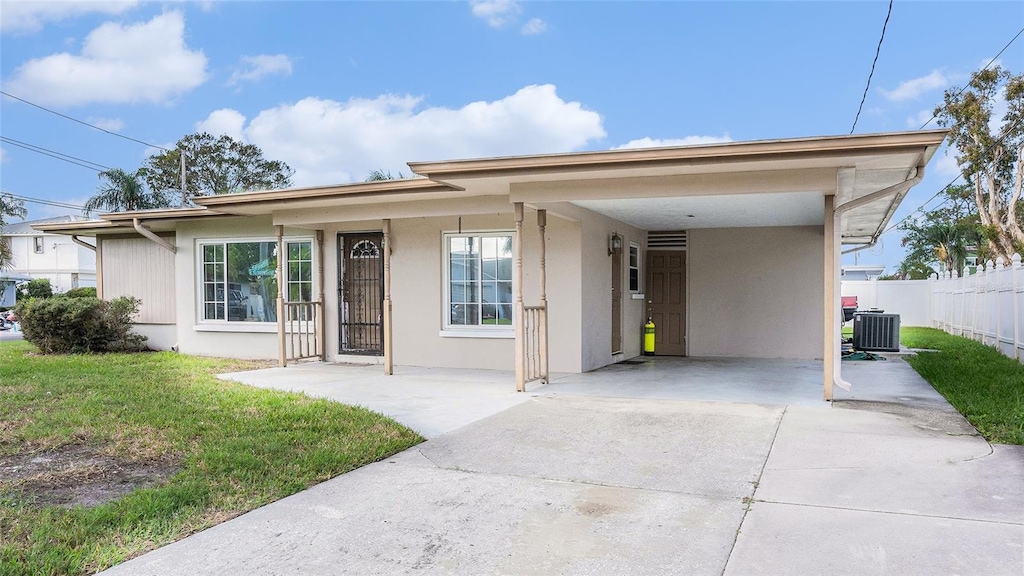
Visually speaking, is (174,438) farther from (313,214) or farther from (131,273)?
(131,273)

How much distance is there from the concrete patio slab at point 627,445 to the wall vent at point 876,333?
22.2ft

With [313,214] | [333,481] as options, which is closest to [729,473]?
[333,481]

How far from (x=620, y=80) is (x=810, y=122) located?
35.2 ft

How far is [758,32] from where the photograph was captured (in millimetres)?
19734

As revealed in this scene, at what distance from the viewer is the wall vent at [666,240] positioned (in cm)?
1248

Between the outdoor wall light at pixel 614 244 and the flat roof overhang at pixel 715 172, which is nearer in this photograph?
the flat roof overhang at pixel 715 172

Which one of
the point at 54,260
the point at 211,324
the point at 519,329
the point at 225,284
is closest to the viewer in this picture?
the point at 519,329

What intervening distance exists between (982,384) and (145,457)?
28.4 feet

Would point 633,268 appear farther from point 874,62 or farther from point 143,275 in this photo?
point 143,275

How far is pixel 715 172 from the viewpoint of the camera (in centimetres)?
709

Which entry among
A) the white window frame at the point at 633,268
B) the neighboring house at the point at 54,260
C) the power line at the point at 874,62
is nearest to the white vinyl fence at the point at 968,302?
the power line at the point at 874,62

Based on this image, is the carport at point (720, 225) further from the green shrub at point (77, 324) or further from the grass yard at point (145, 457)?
the green shrub at point (77, 324)

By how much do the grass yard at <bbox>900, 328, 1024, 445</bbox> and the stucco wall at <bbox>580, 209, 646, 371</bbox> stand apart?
4220 millimetres

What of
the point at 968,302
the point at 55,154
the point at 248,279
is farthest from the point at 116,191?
the point at 968,302
